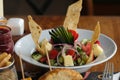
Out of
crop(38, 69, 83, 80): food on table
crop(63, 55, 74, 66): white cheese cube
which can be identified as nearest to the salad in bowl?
crop(63, 55, 74, 66): white cheese cube

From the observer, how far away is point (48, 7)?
3730 mm

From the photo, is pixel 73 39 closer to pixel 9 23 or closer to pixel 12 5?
pixel 9 23

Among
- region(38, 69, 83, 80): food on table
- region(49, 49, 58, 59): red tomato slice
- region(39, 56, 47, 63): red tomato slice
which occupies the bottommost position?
region(39, 56, 47, 63): red tomato slice

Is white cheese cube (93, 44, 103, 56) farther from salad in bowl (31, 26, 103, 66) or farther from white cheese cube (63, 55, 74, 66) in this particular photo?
white cheese cube (63, 55, 74, 66)

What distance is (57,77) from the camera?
0.97 meters

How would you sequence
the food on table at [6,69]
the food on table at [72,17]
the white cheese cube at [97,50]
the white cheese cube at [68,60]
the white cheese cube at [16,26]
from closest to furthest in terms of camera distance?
the food on table at [6,69] < the white cheese cube at [68,60] < the white cheese cube at [97,50] < the food on table at [72,17] < the white cheese cube at [16,26]

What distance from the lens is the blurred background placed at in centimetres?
280

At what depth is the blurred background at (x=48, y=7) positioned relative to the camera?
2801 mm

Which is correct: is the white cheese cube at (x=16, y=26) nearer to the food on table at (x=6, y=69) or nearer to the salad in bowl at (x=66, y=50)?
the salad in bowl at (x=66, y=50)

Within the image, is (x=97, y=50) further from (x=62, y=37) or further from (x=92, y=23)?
(x=92, y=23)

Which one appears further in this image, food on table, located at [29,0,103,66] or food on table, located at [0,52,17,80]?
food on table, located at [29,0,103,66]

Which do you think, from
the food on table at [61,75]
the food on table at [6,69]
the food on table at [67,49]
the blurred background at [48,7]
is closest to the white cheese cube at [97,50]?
the food on table at [67,49]

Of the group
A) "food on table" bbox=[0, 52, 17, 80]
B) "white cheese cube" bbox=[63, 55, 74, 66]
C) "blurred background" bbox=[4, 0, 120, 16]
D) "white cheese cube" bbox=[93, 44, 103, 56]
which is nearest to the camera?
"food on table" bbox=[0, 52, 17, 80]

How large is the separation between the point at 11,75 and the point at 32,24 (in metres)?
0.32
